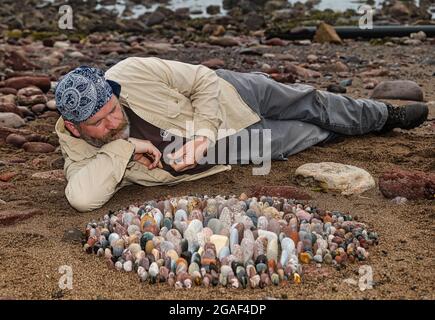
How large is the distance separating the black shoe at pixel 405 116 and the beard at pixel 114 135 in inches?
82.7

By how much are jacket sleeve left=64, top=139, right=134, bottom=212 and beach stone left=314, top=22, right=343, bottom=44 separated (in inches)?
271

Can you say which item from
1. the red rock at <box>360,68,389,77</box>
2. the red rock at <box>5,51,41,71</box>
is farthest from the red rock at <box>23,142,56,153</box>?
the red rock at <box>360,68,389,77</box>

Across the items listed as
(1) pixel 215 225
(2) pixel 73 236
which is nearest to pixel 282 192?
(1) pixel 215 225

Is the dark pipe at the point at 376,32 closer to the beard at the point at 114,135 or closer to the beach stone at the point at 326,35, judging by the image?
the beach stone at the point at 326,35

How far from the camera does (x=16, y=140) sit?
18.6 feet

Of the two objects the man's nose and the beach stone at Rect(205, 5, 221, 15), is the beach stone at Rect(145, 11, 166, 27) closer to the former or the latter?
the beach stone at Rect(205, 5, 221, 15)

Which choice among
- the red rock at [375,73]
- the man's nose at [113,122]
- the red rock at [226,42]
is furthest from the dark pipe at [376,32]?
the man's nose at [113,122]

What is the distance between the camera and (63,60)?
9820mm

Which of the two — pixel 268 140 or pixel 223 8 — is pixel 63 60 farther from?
pixel 223 8

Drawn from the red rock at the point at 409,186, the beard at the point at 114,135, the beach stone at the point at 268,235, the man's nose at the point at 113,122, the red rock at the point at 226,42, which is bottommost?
the red rock at the point at 226,42

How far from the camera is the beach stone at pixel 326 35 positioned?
10.6 m

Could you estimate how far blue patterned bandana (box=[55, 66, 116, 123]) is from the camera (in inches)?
155
